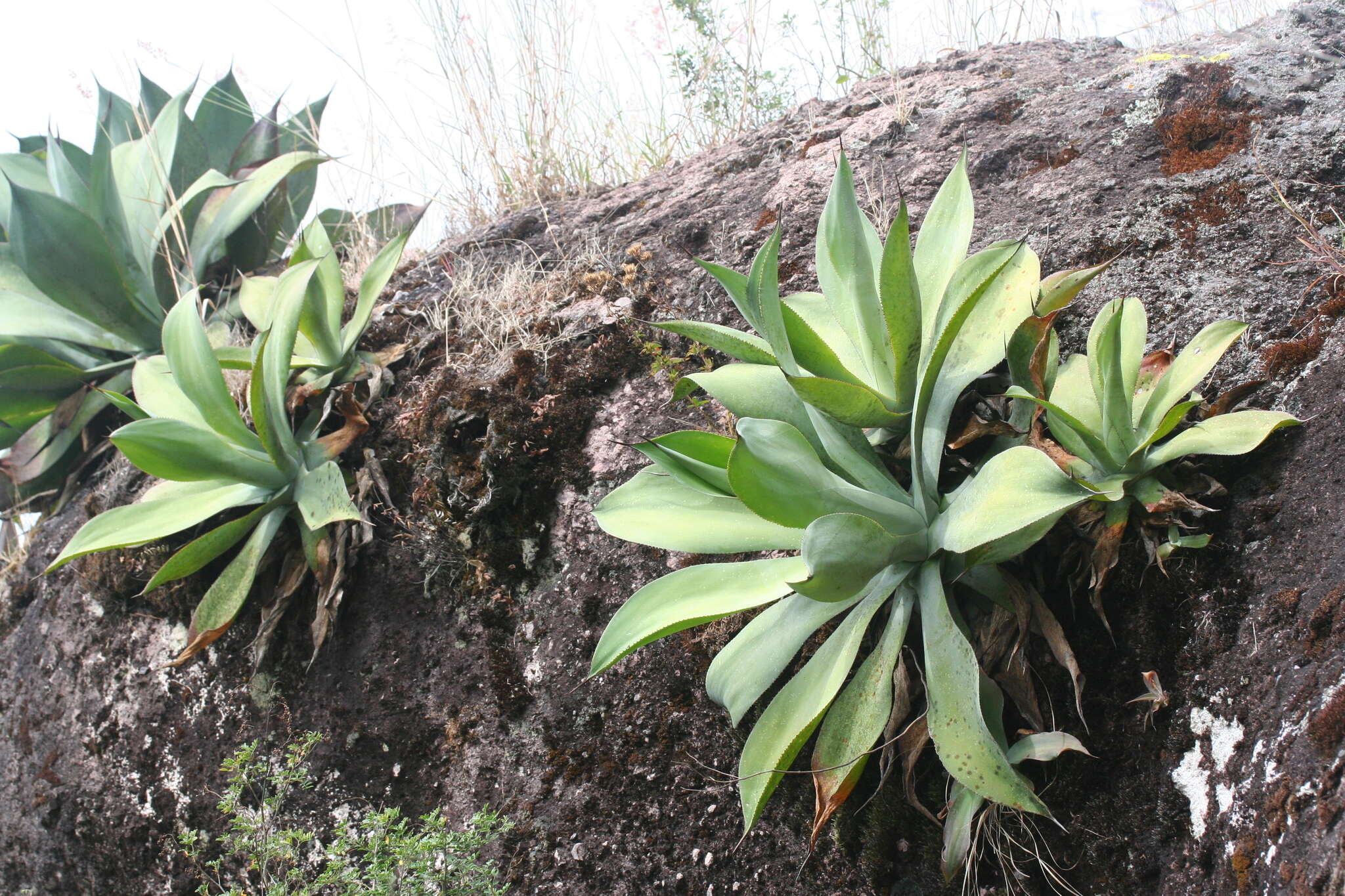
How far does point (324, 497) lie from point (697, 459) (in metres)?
1.13

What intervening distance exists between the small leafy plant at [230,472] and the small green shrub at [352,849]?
0.48m

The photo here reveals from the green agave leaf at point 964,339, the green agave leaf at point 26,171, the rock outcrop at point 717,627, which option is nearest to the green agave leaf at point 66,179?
the green agave leaf at point 26,171

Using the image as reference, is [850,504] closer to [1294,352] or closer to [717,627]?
[717,627]

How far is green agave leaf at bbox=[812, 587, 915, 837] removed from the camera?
4.71 feet

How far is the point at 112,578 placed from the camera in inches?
106

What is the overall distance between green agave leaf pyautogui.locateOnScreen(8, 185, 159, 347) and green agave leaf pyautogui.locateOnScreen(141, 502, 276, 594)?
1.16 m

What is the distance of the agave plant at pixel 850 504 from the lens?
134 cm

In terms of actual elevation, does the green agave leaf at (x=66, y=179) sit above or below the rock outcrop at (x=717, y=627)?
above

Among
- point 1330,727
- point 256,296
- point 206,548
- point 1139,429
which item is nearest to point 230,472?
point 206,548

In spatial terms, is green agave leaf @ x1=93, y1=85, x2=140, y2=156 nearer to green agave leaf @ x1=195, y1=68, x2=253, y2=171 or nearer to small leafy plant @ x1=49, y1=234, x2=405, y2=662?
green agave leaf @ x1=195, y1=68, x2=253, y2=171

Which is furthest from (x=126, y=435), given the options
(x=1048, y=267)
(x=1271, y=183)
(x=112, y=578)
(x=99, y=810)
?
(x=1271, y=183)

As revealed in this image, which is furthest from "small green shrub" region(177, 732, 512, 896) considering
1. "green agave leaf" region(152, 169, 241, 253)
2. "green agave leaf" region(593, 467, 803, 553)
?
"green agave leaf" region(152, 169, 241, 253)

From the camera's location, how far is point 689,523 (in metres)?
1.65

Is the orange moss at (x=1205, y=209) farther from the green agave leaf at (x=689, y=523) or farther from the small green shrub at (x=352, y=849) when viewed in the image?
the small green shrub at (x=352, y=849)
